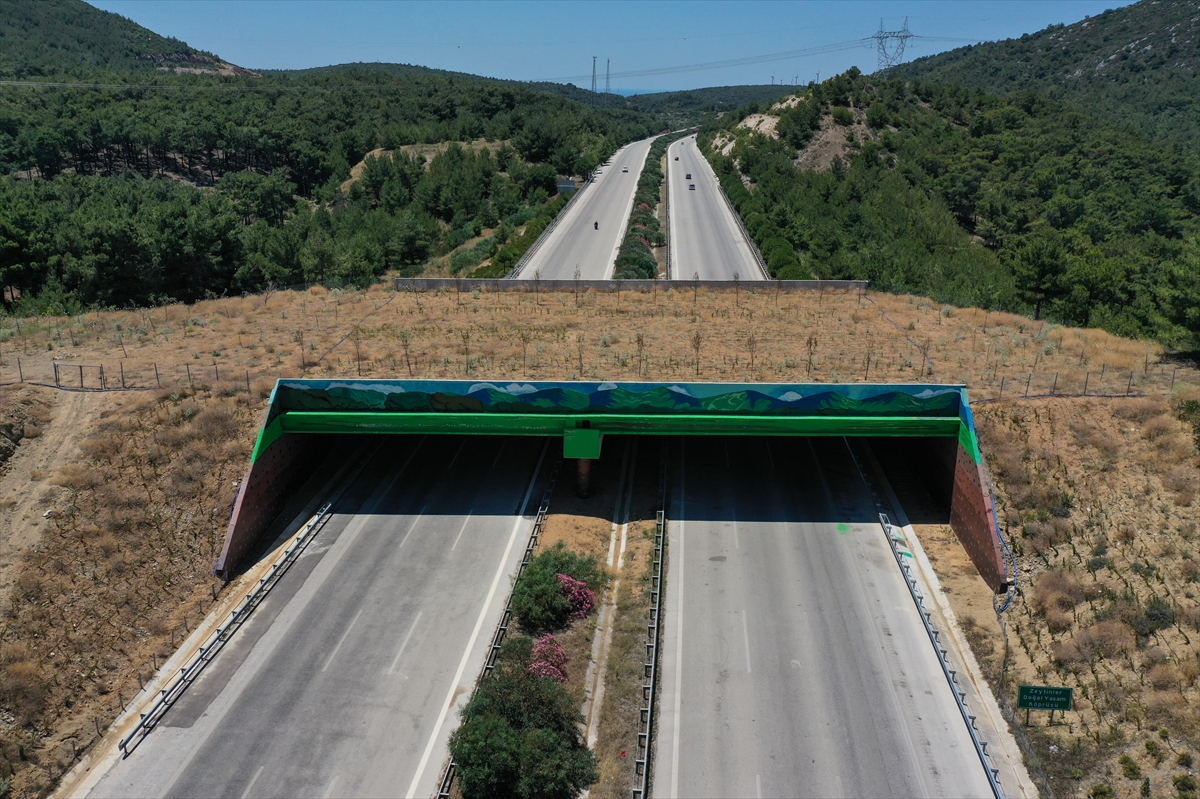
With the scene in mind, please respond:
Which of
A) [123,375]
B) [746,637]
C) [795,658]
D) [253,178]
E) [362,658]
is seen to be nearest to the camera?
[795,658]

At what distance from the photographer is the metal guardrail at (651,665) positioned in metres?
21.6

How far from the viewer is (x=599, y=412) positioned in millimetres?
33219

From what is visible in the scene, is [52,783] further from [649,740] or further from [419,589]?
[649,740]

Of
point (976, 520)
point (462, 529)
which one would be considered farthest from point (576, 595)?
point (976, 520)

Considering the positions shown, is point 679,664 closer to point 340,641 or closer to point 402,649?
point 402,649

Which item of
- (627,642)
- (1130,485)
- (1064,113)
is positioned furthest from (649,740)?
(1064,113)

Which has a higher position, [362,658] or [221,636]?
[221,636]

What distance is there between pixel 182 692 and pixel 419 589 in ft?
26.3

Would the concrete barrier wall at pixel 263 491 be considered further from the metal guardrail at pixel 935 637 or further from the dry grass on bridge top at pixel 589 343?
the metal guardrail at pixel 935 637

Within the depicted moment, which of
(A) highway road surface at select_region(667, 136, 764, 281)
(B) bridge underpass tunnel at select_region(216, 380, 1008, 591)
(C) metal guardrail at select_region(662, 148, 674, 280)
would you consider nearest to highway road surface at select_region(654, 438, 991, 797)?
(B) bridge underpass tunnel at select_region(216, 380, 1008, 591)

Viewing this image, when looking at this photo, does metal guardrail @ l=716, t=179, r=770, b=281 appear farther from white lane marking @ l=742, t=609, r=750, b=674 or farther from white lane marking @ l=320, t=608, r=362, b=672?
white lane marking @ l=320, t=608, r=362, b=672

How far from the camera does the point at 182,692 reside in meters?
24.5

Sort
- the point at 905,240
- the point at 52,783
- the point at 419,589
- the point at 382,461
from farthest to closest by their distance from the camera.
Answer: the point at 905,240 < the point at 382,461 < the point at 419,589 < the point at 52,783

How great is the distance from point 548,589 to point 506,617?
168cm
